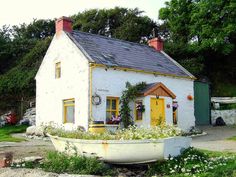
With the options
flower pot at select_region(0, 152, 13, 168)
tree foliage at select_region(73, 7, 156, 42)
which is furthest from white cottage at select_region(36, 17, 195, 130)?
tree foliage at select_region(73, 7, 156, 42)

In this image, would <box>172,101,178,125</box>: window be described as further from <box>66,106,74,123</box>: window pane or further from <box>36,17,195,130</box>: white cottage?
<box>66,106,74,123</box>: window pane

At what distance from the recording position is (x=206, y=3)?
32.8m

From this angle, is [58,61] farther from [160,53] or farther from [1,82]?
[1,82]

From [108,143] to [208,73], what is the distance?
28575mm

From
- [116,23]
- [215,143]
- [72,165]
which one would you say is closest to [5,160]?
[72,165]

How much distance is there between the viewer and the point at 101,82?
20.0 m

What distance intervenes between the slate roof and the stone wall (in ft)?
21.2

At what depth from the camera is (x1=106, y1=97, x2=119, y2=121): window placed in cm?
2036

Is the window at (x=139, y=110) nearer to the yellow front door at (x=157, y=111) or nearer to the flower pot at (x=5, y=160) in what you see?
the yellow front door at (x=157, y=111)

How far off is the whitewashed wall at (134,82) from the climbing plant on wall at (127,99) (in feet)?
1.00

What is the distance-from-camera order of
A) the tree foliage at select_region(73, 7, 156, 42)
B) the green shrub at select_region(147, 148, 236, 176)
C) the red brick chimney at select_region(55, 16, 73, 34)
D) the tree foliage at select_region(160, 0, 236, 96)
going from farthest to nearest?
1. the tree foliage at select_region(73, 7, 156, 42)
2. the tree foliage at select_region(160, 0, 236, 96)
3. the red brick chimney at select_region(55, 16, 73, 34)
4. the green shrub at select_region(147, 148, 236, 176)

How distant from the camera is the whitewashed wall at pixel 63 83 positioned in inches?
790

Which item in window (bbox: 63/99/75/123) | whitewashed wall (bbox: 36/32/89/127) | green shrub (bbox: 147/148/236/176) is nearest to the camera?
green shrub (bbox: 147/148/236/176)

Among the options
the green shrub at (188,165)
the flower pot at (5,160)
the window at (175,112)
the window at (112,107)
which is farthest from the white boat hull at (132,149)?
the window at (175,112)
